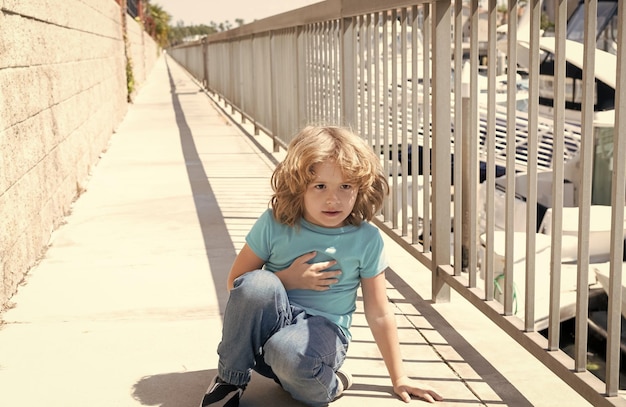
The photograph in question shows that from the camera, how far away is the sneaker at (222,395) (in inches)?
98.8

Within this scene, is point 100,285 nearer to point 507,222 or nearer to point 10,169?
point 10,169

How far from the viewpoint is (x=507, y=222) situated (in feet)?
9.38

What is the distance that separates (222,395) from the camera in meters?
2.51

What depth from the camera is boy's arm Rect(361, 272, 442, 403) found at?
2623mm

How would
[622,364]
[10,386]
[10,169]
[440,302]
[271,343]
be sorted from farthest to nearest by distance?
1. [622,364]
2. [10,169]
3. [440,302]
4. [10,386]
5. [271,343]

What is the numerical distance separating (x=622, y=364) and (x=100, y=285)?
4571 mm

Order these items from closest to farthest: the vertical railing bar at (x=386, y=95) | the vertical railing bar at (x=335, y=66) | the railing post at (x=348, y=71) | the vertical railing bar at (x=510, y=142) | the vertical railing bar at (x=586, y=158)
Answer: the vertical railing bar at (x=586, y=158), the vertical railing bar at (x=510, y=142), the vertical railing bar at (x=386, y=95), the railing post at (x=348, y=71), the vertical railing bar at (x=335, y=66)

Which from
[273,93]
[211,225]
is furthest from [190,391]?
[273,93]

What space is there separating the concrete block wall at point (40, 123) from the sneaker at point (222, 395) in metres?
1.52

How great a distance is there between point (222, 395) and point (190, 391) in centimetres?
28

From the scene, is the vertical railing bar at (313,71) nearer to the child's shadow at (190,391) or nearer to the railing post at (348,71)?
the railing post at (348,71)

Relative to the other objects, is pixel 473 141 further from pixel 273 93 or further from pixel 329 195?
pixel 273 93

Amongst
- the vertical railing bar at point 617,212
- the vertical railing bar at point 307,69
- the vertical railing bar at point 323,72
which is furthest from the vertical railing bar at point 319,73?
the vertical railing bar at point 617,212

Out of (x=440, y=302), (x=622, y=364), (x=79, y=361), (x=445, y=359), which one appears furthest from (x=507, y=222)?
(x=622, y=364)
